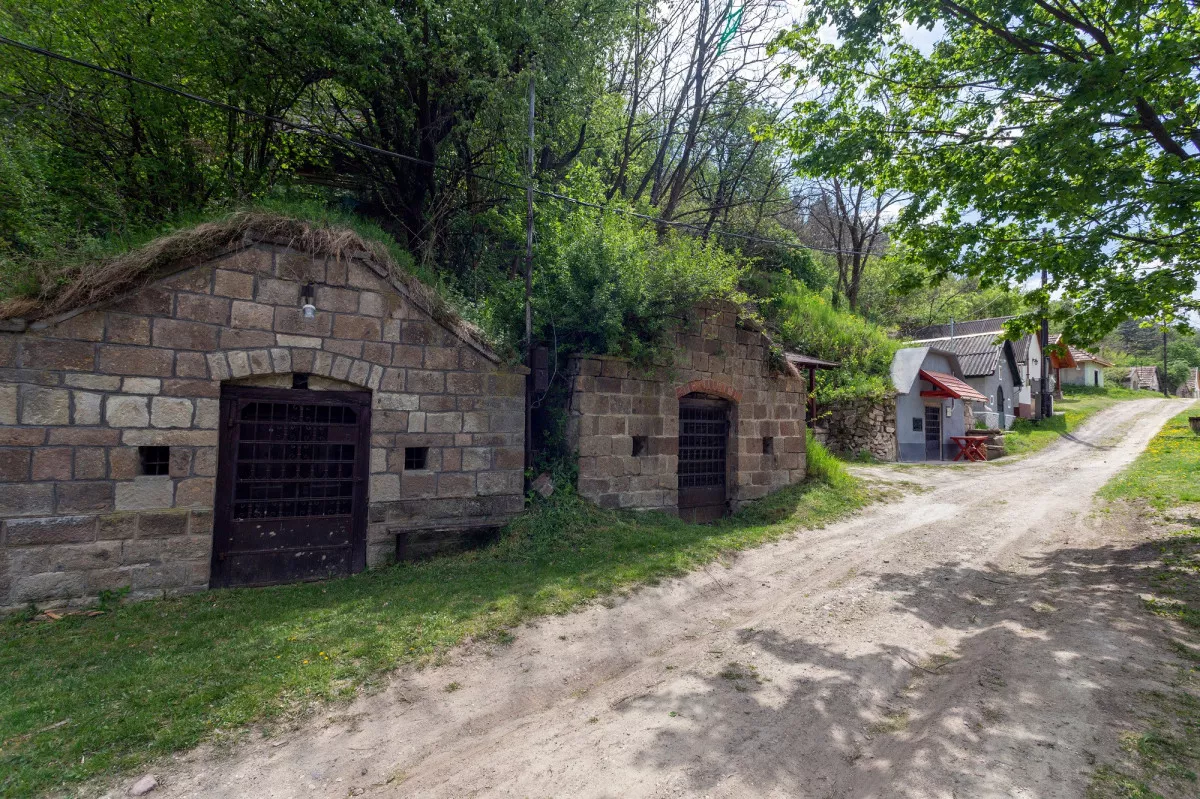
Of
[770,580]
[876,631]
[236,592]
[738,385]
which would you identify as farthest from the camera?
[738,385]


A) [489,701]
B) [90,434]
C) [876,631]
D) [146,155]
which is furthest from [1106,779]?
[146,155]

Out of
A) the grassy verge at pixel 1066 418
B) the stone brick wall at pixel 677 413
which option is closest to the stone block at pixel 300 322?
the stone brick wall at pixel 677 413

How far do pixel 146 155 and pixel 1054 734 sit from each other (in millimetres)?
13052

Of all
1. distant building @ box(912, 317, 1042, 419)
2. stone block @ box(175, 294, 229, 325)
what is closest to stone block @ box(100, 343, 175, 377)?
stone block @ box(175, 294, 229, 325)

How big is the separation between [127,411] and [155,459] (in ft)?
1.87

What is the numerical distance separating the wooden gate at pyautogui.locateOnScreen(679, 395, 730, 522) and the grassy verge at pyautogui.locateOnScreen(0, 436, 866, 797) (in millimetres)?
2055

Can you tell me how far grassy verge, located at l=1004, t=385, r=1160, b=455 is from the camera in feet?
74.9

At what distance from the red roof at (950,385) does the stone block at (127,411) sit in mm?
21871

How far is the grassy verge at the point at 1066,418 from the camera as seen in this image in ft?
74.9

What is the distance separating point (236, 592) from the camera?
620cm

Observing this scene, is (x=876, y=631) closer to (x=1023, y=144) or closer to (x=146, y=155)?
(x=1023, y=144)

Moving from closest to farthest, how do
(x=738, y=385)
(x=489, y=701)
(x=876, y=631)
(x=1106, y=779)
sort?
(x=1106, y=779)
(x=489, y=701)
(x=876, y=631)
(x=738, y=385)

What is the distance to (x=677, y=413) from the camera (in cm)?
1005

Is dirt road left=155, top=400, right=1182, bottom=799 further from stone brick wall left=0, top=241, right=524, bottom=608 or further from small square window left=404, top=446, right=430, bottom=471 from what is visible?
stone brick wall left=0, top=241, right=524, bottom=608
